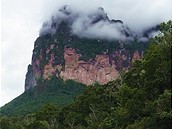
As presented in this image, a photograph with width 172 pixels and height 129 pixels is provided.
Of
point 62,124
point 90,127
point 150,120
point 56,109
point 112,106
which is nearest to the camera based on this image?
point 150,120

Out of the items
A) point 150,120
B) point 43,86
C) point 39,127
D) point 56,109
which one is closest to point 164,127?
point 150,120

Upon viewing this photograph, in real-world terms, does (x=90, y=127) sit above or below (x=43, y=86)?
below

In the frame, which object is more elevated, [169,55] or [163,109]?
[169,55]

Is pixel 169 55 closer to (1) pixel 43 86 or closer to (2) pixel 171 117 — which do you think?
(2) pixel 171 117

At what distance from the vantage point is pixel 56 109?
64.0m

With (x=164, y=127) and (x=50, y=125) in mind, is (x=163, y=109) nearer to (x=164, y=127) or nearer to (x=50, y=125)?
(x=164, y=127)

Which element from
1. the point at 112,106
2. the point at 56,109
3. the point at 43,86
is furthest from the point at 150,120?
the point at 43,86

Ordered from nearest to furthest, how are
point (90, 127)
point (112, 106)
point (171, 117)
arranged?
point (171, 117) < point (90, 127) < point (112, 106)

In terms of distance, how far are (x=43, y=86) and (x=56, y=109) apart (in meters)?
136

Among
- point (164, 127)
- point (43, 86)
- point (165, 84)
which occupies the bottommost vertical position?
point (164, 127)

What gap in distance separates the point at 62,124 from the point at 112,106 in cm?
790

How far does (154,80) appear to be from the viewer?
101ft

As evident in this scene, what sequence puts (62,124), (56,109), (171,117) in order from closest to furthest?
(171,117)
(62,124)
(56,109)

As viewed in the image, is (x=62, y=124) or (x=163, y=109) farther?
(x=62, y=124)
